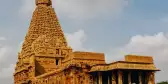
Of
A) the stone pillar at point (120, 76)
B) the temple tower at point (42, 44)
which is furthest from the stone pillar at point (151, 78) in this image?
the temple tower at point (42, 44)

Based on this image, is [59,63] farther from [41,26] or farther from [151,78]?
[151,78]

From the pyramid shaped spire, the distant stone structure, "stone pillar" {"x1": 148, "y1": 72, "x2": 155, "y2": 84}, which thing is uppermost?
the pyramid shaped spire

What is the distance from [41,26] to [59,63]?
26.4 feet

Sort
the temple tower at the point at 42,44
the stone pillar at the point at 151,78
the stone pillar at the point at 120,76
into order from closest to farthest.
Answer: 1. the stone pillar at the point at 120,76
2. the stone pillar at the point at 151,78
3. the temple tower at the point at 42,44

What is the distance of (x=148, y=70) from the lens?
5634 centimetres

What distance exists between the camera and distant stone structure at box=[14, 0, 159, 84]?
5575cm

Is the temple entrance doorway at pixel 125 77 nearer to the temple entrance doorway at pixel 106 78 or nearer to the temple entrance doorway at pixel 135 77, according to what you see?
the temple entrance doorway at pixel 135 77

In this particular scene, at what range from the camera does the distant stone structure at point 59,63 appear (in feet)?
183

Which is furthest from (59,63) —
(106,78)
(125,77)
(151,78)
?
(151,78)

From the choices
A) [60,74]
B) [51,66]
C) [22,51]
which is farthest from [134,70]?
[22,51]

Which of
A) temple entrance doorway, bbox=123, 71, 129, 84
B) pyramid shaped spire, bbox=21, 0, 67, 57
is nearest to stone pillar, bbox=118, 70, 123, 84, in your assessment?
temple entrance doorway, bbox=123, 71, 129, 84

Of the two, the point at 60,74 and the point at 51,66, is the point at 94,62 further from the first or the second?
the point at 51,66

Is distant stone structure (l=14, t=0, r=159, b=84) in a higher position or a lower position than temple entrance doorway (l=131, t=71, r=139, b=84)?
higher

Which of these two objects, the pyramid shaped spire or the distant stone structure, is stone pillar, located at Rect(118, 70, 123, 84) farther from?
the pyramid shaped spire
